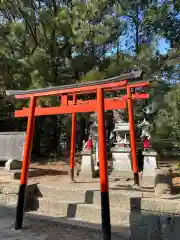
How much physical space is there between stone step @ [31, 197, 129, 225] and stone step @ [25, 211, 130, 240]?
0.37 ft

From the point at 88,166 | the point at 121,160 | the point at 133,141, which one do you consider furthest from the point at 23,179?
the point at 121,160

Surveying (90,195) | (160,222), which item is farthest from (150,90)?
(160,222)

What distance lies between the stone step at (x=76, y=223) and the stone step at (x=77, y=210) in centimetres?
11

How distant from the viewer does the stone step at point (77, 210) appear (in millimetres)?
5719

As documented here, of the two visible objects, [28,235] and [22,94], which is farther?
[22,94]

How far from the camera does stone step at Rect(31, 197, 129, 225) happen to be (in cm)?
572

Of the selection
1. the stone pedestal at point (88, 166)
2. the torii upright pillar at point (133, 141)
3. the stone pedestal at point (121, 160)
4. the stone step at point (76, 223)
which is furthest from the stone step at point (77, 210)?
the stone pedestal at point (121, 160)

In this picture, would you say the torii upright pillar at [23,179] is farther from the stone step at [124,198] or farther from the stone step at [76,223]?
the stone step at [124,198]

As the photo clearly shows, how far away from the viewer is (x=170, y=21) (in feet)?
59.4

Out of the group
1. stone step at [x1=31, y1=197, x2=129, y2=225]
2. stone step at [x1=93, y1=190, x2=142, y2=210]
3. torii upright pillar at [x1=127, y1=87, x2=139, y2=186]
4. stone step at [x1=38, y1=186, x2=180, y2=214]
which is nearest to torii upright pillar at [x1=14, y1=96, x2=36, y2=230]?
stone step at [x1=31, y1=197, x2=129, y2=225]

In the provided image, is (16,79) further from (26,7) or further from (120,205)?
(120,205)

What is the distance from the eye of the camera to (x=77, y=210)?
6.06 metres

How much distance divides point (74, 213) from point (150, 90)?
8.19m

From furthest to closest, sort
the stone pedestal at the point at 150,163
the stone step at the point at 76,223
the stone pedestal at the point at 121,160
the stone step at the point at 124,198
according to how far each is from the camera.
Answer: the stone pedestal at the point at 121,160, the stone pedestal at the point at 150,163, the stone step at the point at 124,198, the stone step at the point at 76,223
